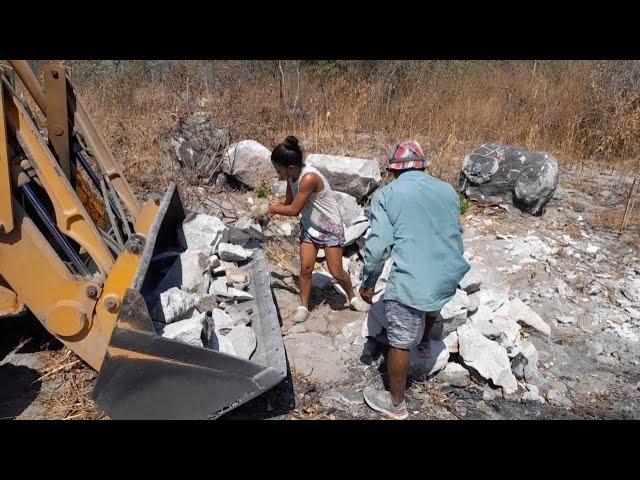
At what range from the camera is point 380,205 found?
115 inches

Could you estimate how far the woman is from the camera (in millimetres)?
3723

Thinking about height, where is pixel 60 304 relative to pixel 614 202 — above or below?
above

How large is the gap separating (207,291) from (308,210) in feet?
3.51

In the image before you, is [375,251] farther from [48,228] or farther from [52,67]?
[52,67]

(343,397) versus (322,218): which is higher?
(322,218)

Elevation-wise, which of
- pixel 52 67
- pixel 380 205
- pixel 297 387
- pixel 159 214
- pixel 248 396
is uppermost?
pixel 52 67

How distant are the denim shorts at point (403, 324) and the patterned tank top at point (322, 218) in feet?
3.73

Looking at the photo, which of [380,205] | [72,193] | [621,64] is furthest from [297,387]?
[621,64]

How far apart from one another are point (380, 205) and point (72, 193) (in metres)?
1.90

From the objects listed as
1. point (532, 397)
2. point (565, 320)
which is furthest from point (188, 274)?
point (565, 320)

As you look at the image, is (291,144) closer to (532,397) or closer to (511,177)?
(532,397)

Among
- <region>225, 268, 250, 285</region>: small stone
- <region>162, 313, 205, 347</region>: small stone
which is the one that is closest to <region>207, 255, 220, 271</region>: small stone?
<region>225, 268, 250, 285</region>: small stone

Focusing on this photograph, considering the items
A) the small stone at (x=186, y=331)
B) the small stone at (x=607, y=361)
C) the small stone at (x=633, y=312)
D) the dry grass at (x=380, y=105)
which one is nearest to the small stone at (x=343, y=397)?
the small stone at (x=186, y=331)

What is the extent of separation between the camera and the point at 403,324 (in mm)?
2949
